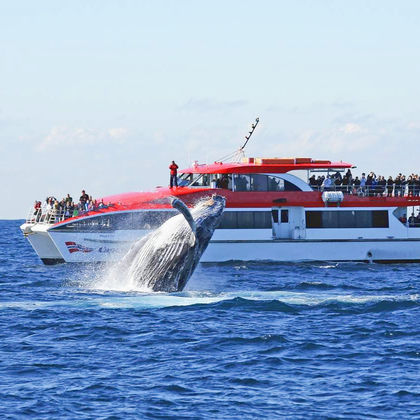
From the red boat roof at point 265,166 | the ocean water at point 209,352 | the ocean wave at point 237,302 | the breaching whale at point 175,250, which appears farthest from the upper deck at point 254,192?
the breaching whale at point 175,250

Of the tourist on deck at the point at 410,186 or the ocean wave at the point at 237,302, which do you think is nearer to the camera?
the ocean wave at the point at 237,302

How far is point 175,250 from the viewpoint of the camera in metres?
23.4

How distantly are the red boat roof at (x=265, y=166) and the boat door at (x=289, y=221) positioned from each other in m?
1.77

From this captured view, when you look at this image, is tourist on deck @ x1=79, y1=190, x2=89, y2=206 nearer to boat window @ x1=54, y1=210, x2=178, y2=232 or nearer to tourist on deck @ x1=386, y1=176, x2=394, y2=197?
boat window @ x1=54, y1=210, x2=178, y2=232

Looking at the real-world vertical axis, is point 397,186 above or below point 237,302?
above

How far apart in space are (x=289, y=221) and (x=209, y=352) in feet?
78.8

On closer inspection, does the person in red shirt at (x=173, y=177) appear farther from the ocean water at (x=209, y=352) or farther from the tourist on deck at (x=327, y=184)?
the ocean water at (x=209, y=352)

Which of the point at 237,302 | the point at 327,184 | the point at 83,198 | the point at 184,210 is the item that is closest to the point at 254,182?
the point at 327,184

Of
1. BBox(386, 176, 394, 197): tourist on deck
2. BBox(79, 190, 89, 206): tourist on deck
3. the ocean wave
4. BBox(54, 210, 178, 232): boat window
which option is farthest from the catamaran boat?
the ocean wave

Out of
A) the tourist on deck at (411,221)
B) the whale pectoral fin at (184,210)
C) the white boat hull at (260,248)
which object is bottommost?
the white boat hull at (260,248)

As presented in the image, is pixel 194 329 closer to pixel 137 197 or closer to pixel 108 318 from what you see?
pixel 108 318

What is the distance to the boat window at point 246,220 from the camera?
136 feet

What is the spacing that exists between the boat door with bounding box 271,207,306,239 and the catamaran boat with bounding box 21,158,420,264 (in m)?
0.04

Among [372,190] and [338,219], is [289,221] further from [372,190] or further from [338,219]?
[372,190]
